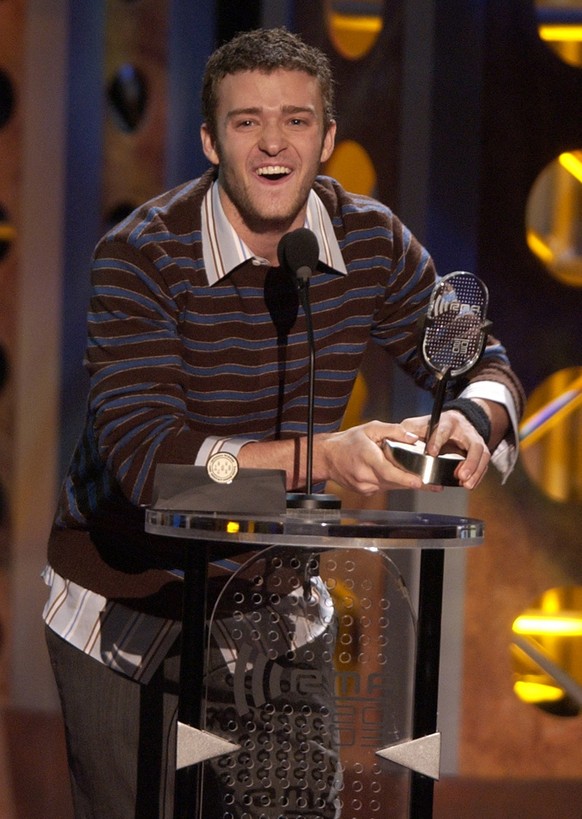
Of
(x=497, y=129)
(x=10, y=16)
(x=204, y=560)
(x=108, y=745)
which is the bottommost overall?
(x=108, y=745)

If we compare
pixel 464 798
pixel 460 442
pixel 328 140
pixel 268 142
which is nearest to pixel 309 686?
pixel 460 442

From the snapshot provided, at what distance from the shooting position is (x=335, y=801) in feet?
5.28

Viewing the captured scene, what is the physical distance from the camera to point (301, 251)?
166cm

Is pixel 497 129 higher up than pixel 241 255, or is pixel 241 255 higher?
pixel 497 129

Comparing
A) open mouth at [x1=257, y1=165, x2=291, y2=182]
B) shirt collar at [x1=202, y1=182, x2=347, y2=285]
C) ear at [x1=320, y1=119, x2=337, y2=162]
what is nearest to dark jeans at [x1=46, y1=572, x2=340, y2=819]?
shirt collar at [x1=202, y1=182, x2=347, y2=285]

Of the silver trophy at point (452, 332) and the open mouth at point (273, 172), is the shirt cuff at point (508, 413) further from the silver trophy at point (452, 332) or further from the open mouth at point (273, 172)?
the open mouth at point (273, 172)

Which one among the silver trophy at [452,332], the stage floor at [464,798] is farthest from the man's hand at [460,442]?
the stage floor at [464,798]

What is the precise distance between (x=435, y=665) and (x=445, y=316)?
0.47 meters

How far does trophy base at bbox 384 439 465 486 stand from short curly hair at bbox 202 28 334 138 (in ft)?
2.18

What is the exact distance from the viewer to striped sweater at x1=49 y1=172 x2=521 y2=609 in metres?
1.80

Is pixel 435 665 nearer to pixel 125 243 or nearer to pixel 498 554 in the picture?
pixel 125 243

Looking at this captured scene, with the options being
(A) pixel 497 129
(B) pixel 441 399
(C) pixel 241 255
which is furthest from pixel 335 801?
(A) pixel 497 129

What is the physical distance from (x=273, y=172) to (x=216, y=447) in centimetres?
49

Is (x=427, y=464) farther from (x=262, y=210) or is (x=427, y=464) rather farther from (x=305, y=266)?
(x=262, y=210)
